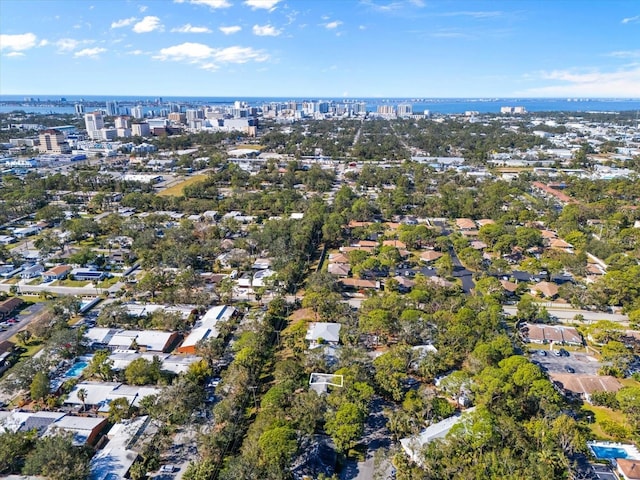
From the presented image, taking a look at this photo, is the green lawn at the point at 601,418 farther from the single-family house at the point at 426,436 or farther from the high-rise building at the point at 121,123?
the high-rise building at the point at 121,123

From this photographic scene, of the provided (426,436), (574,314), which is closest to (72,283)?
(426,436)

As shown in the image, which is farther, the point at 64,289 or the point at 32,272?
the point at 32,272

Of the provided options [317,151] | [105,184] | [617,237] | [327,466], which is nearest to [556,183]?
[617,237]

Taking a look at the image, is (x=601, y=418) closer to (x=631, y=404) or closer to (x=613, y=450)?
(x=631, y=404)

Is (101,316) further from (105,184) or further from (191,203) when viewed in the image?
(105,184)

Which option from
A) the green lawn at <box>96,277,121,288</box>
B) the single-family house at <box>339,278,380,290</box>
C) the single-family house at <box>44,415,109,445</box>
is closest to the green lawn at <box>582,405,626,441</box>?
the single-family house at <box>339,278,380,290</box>

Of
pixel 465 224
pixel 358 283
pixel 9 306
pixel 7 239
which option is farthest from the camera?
pixel 465 224
